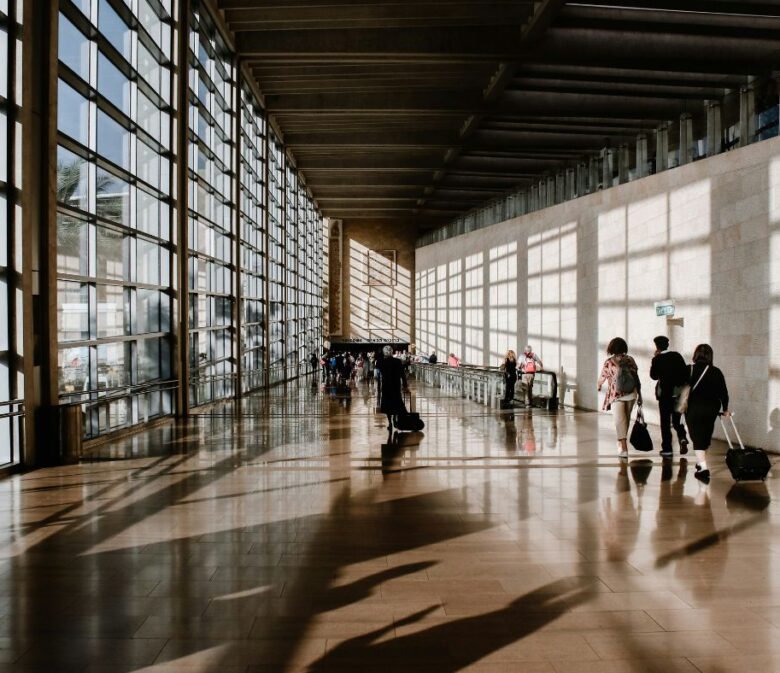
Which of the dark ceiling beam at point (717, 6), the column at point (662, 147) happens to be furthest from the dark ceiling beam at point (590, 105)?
the dark ceiling beam at point (717, 6)

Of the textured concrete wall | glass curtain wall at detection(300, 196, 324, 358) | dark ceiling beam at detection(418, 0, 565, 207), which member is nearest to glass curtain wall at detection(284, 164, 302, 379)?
glass curtain wall at detection(300, 196, 324, 358)

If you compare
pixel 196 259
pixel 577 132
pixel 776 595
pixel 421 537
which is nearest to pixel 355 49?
pixel 196 259

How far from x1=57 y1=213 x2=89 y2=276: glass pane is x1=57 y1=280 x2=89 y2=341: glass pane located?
0.23 m

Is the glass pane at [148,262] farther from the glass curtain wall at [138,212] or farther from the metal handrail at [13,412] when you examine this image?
the metal handrail at [13,412]

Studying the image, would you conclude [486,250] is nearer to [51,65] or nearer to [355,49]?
[355,49]

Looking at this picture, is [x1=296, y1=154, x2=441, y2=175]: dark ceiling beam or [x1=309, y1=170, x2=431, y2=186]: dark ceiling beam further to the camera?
[x1=309, y1=170, x2=431, y2=186]: dark ceiling beam

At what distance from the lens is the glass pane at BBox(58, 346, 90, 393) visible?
10.7m

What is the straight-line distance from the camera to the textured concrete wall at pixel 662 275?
10.8 metres

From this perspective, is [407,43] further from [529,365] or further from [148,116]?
[529,365]

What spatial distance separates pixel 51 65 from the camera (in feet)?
30.7

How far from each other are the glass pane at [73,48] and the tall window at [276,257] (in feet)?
56.6

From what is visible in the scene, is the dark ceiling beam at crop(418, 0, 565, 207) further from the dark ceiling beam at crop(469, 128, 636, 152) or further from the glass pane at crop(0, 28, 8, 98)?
the glass pane at crop(0, 28, 8, 98)

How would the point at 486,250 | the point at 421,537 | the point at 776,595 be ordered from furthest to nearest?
the point at 486,250 < the point at 421,537 < the point at 776,595

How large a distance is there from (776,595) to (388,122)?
2474cm
